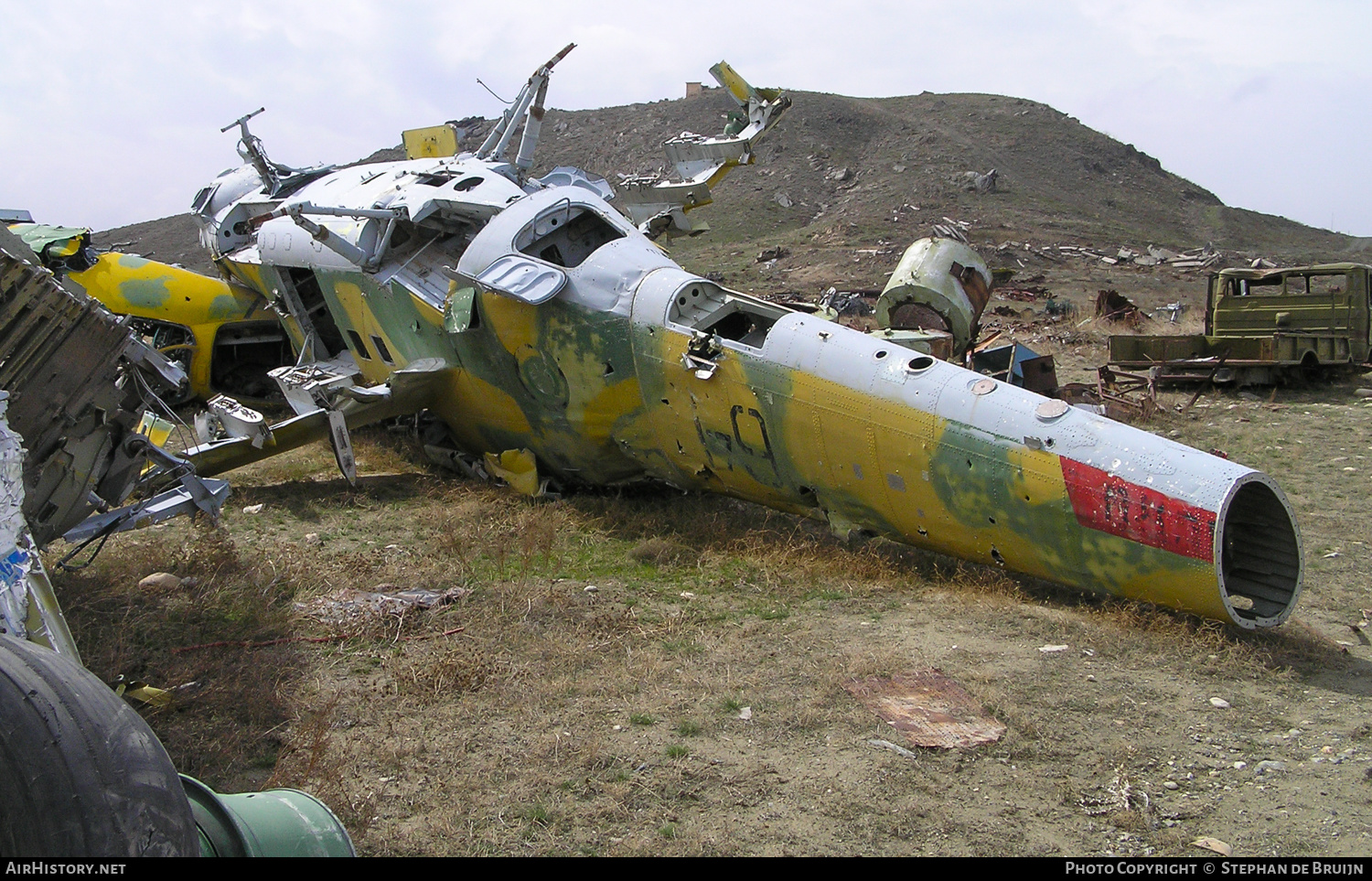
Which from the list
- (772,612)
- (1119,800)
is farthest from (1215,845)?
(772,612)

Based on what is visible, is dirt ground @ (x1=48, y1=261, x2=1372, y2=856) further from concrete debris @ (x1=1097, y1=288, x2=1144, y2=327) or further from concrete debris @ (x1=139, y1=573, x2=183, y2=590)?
concrete debris @ (x1=1097, y1=288, x2=1144, y2=327)

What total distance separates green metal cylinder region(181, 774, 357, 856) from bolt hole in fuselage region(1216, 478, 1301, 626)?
223 inches

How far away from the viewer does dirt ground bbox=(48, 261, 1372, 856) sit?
501 centimetres

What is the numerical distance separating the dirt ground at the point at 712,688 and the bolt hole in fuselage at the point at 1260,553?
321mm

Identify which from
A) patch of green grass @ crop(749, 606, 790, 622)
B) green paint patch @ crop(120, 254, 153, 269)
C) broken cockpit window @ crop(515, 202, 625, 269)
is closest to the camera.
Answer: patch of green grass @ crop(749, 606, 790, 622)

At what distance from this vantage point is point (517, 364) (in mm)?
10477

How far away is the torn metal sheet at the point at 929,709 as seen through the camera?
19.0 feet

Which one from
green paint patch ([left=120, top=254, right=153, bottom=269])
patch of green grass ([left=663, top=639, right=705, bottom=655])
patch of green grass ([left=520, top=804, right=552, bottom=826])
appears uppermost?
green paint patch ([left=120, top=254, right=153, bottom=269])

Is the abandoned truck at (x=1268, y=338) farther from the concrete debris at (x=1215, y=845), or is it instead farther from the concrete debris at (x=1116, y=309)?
the concrete debris at (x=1215, y=845)

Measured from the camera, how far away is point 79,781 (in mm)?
3217

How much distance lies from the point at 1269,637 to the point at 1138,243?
1442 inches

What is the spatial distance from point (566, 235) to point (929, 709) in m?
6.70

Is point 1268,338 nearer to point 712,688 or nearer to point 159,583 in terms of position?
point 712,688

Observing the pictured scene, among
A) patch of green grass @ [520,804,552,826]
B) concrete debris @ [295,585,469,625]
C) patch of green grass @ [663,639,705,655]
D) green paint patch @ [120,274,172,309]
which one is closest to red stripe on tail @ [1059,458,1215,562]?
patch of green grass @ [663,639,705,655]
